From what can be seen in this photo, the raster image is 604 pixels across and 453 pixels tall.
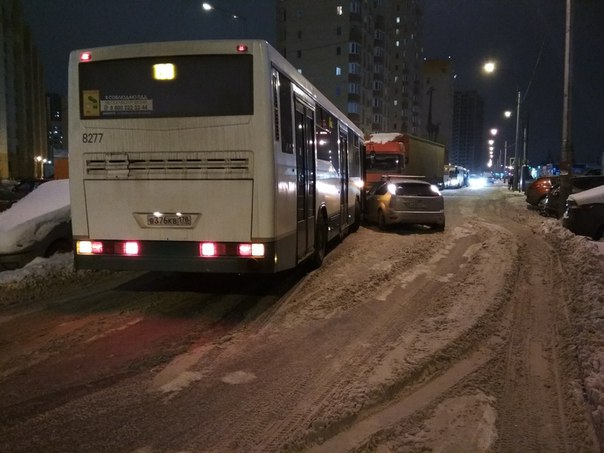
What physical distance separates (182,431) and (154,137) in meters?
4.09

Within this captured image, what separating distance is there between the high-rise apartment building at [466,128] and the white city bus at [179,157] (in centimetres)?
16588

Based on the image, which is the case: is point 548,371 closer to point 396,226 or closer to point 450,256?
point 450,256

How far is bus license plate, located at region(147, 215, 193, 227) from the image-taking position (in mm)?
6918

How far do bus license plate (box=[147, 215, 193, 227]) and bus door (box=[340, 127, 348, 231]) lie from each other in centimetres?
648

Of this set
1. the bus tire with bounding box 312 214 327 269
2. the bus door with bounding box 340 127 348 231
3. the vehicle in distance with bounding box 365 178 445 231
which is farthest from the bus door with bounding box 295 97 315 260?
the vehicle in distance with bounding box 365 178 445 231

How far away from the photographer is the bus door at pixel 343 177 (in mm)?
12984

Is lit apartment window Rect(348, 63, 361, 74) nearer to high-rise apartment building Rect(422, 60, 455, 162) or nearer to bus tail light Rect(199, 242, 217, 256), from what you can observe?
high-rise apartment building Rect(422, 60, 455, 162)

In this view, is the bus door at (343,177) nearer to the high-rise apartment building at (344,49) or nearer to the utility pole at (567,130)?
the utility pole at (567,130)

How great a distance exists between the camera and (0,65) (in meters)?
62.1

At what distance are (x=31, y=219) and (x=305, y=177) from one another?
4691 mm

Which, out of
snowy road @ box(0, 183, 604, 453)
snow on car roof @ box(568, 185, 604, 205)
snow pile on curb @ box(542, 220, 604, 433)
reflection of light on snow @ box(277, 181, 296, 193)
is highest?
reflection of light on snow @ box(277, 181, 296, 193)

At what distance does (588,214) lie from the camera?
12633 millimetres

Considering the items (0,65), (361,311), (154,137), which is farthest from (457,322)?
(0,65)

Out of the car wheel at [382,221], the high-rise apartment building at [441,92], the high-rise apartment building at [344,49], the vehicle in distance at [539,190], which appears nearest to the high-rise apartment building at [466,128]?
the high-rise apartment building at [441,92]
